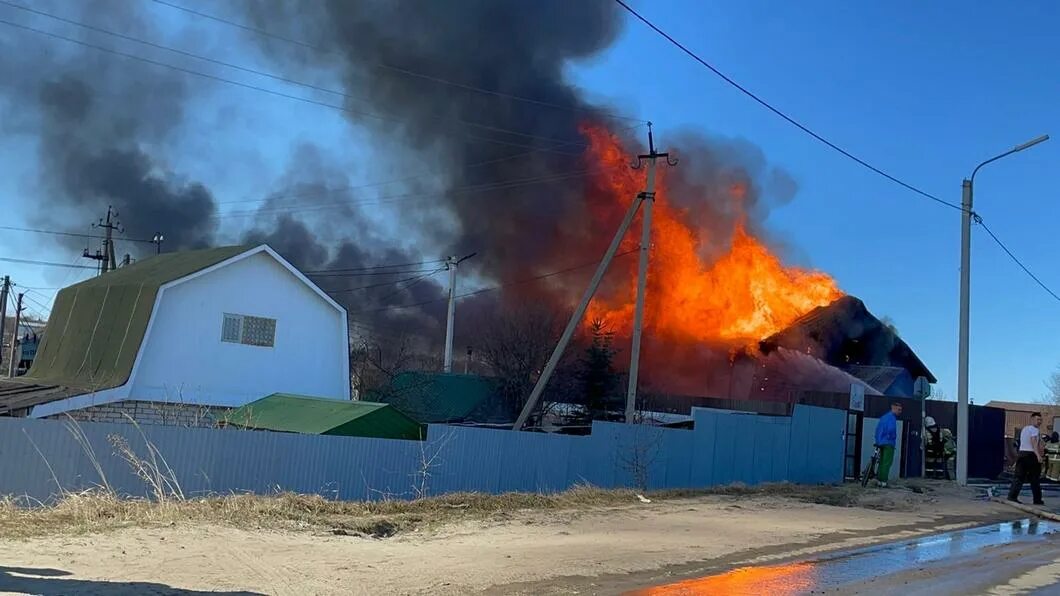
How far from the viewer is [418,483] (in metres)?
13.4

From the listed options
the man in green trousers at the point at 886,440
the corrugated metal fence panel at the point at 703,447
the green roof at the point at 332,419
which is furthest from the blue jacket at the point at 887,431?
the green roof at the point at 332,419

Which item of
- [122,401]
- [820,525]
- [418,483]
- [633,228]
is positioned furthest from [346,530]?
[633,228]

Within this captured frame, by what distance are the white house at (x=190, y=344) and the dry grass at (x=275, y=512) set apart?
1115 centimetres

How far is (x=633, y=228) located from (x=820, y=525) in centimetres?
2595

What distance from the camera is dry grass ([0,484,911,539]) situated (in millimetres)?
7465

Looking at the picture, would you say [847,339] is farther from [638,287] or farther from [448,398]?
[638,287]

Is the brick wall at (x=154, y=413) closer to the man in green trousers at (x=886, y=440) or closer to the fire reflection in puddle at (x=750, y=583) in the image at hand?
the man in green trousers at (x=886, y=440)

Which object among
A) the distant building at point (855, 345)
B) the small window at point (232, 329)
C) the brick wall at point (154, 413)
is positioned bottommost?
the brick wall at point (154, 413)

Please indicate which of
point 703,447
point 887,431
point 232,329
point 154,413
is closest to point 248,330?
point 232,329

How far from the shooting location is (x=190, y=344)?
21.5 meters

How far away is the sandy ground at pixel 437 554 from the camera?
5.77 meters

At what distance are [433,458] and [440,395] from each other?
19249 mm

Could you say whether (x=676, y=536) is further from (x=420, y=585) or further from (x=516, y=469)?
(x=516, y=469)

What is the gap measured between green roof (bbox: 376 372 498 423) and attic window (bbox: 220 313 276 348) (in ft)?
24.5
